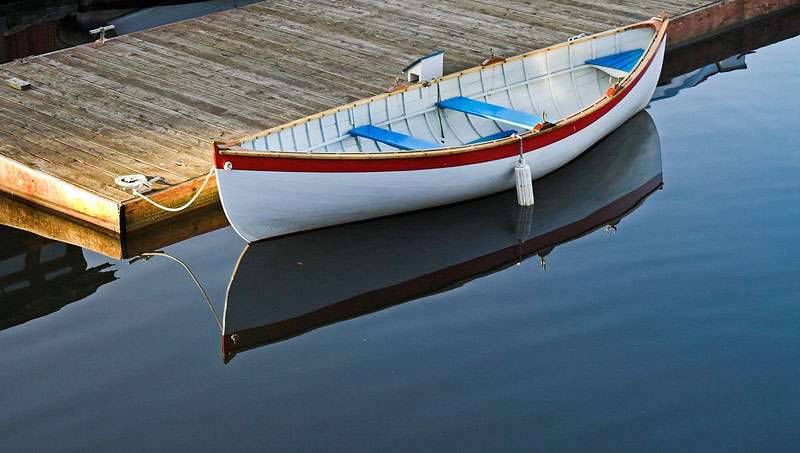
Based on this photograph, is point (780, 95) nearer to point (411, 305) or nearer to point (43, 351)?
point (411, 305)

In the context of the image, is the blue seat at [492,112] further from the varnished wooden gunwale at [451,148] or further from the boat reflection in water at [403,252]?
the boat reflection in water at [403,252]

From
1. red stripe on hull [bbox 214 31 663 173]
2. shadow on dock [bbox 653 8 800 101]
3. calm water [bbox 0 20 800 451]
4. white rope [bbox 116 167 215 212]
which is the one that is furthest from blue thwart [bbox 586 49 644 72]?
white rope [bbox 116 167 215 212]

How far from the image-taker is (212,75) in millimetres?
18141

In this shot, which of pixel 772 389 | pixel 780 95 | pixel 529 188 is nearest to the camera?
pixel 772 389

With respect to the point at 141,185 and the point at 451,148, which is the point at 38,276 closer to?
the point at 141,185

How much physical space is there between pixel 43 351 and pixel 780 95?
38.2 ft

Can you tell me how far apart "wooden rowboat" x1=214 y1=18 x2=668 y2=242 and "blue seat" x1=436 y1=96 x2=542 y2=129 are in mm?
18

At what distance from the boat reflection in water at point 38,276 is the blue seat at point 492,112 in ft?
16.3

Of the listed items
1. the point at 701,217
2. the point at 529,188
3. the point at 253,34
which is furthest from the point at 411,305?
the point at 253,34

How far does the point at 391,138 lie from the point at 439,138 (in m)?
1.25

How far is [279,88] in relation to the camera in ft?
57.8

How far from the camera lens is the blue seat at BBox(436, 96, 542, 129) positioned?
51.6 feet

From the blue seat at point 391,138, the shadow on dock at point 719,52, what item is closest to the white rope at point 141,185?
the blue seat at point 391,138

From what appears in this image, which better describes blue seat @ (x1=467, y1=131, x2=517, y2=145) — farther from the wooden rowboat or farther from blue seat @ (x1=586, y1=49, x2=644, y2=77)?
blue seat @ (x1=586, y1=49, x2=644, y2=77)
